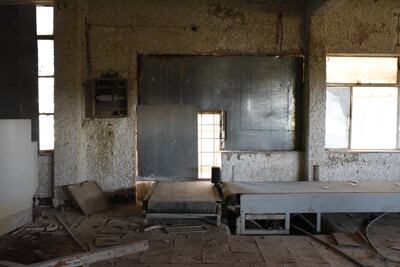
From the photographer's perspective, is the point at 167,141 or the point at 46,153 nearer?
the point at 46,153

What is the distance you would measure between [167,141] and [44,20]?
2.49m

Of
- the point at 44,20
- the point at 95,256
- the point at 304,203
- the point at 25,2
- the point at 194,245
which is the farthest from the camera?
the point at 44,20

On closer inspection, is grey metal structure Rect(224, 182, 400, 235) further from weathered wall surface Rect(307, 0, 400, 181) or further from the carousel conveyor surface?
weathered wall surface Rect(307, 0, 400, 181)

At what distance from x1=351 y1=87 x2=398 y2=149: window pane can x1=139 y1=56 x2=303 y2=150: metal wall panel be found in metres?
0.85

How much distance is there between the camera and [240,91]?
5.84m

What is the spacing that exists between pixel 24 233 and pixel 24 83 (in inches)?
91.1

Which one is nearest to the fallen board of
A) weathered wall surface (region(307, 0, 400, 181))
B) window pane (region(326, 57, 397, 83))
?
weathered wall surface (region(307, 0, 400, 181))

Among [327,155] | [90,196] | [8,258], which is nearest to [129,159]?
[90,196]

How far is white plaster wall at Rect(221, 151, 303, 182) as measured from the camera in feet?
19.0

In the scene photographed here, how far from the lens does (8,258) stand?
3.46 m

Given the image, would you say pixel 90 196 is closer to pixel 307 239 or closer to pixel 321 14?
pixel 307 239

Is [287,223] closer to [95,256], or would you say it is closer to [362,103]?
[95,256]

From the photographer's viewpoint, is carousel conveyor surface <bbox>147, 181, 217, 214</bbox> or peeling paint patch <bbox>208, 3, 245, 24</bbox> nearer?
carousel conveyor surface <bbox>147, 181, 217, 214</bbox>

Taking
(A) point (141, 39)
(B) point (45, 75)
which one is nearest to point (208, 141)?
(A) point (141, 39)
